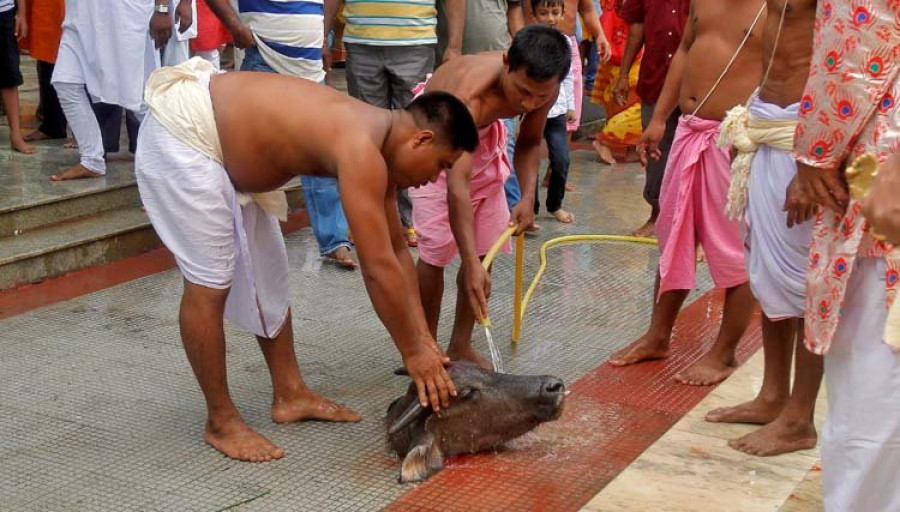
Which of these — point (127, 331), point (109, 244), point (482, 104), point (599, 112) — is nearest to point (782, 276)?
point (482, 104)

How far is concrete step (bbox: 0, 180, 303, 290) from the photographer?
6.00m

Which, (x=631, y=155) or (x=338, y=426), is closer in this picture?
(x=338, y=426)

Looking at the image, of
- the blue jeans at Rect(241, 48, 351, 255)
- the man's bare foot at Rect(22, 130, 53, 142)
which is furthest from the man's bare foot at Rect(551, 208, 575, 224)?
the man's bare foot at Rect(22, 130, 53, 142)

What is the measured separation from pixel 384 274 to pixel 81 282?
3.06 metres

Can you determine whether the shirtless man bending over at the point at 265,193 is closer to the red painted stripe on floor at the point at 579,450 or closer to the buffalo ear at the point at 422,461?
the buffalo ear at the point at 422,461

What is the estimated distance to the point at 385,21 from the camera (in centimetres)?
673

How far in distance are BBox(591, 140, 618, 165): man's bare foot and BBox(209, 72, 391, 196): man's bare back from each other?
644cm

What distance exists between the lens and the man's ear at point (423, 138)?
366cm

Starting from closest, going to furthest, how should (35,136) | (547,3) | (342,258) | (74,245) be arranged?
(74,245) → (342,258) → (547,3) → (35,136)

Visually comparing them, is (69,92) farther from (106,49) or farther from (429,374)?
(429,374)

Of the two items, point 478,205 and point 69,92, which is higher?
point 478,205

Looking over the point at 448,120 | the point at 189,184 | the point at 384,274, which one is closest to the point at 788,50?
the point at 448,120

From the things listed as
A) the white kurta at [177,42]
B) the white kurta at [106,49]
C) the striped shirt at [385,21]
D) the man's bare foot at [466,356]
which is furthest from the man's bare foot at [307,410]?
the white kurta at [177,42]

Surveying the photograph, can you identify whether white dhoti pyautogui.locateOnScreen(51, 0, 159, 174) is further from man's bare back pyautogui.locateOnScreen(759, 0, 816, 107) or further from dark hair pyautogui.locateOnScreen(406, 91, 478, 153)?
man's bare back pyautogui.locateOnScreen(759, 0, 816, 107)
